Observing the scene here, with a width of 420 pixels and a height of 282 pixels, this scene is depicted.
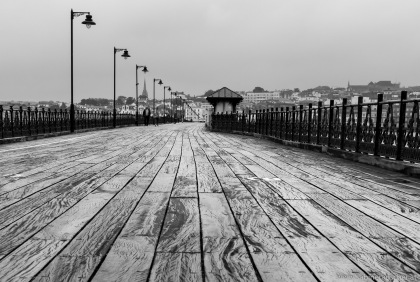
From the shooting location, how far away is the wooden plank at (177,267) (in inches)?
82.6

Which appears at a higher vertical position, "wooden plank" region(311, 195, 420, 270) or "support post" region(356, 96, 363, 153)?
"support post" region(356, 96, 363, 153)

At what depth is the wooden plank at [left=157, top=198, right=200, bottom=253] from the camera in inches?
102

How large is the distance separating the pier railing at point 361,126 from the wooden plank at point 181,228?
4.35 m

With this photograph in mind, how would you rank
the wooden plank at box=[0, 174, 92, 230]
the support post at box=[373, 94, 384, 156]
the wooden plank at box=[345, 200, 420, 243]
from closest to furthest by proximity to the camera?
the wooden plank at box=[345, 200, 420, 243], the wooden plank at box=[0, 174, 92, 230], the support post at box=[373, 94, 384, 156]

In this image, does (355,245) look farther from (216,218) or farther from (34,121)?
(34,121)

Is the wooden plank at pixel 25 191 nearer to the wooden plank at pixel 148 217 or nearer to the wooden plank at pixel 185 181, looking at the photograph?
the wooden plank at pixel 148 217

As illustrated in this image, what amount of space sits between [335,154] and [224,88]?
25.9m

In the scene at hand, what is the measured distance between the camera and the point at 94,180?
511 centimetres

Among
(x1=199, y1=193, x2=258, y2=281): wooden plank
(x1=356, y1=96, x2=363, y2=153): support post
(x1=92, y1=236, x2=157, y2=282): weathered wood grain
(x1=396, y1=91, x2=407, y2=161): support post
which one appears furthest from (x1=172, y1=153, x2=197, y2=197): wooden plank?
(x1=356, y1=96, x2=363, y2=153): support post

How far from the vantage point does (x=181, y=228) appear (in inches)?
119

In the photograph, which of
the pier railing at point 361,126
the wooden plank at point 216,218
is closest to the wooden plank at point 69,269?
the wooden plank at point 216,218

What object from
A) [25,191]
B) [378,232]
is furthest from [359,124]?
[25,191]

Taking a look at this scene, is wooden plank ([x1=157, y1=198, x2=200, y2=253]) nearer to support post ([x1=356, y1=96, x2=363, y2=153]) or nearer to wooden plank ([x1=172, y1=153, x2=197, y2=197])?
wooden plank ([x1=172, y1=153, x2=197, y2=197])

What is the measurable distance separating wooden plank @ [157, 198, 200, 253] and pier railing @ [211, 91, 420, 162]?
14.3ft
